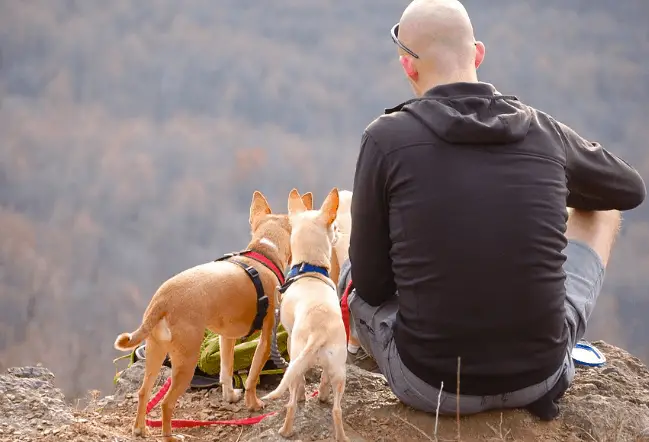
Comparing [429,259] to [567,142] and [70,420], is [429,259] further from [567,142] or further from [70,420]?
[70,420]

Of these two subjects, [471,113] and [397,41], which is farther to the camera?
[397,41]

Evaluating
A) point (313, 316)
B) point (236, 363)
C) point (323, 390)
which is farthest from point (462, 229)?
point (236, 363)

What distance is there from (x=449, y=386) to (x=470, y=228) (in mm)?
773

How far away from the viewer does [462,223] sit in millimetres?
2760

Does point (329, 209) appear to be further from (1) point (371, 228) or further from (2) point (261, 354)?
(2) point (261, 354)

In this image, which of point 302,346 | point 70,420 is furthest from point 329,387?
point 70,420

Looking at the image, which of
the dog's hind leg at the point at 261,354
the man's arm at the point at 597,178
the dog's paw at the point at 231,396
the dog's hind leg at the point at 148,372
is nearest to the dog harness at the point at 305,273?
the dog's hind leg at the point at 261,354

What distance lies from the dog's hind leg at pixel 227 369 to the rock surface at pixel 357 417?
0.06 m

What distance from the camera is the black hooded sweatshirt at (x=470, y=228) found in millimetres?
2762

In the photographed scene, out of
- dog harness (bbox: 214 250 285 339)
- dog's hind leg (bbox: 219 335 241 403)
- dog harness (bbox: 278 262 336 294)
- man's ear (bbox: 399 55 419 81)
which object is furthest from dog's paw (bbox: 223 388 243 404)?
man's ear (bbox: 399 55 419 81)

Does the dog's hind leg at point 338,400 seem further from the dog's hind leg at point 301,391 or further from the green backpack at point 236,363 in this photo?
the green backpack at point 236,363

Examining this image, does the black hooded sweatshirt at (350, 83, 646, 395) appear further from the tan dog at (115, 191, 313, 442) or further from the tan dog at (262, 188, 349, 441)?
the tan dog at (115, 191, 313, 442)

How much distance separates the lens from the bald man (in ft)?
9.08

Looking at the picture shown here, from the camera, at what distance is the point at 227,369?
Answer: 393 centimetres
